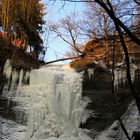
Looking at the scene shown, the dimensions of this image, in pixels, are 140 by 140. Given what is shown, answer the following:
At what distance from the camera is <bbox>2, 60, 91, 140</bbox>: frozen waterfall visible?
517 inches

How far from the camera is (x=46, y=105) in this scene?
13742mm

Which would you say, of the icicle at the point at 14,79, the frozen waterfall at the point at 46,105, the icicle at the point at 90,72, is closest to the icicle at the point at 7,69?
the frozen waterfall at the point at 46,105

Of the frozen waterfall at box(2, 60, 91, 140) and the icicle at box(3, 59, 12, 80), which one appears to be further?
the icicle at box(3, 59, 12, 80)

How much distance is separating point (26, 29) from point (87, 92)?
4.29 metres

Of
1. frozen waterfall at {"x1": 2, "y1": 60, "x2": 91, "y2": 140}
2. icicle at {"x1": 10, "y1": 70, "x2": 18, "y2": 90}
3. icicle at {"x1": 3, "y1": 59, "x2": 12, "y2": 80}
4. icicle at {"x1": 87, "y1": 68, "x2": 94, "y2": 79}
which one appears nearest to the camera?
frozen waterfall at {"x1": 2, "y1": 60, "x2": 91, "y2": 140}

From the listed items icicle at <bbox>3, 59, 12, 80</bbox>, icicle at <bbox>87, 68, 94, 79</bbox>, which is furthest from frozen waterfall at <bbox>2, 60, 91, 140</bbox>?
icicle at <bbox>87, 68, 94, 79</bbox>

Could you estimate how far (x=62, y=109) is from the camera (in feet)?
44.9

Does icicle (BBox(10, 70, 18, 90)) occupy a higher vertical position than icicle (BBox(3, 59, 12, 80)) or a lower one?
lower

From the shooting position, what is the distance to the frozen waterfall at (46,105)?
13133mm

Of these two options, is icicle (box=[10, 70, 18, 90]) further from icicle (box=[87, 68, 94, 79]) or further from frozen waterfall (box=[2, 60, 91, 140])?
icicle (box=[87, 68, 94, 79])

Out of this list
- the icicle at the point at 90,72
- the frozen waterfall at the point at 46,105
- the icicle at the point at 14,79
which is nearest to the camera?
the frozen waterfall at the point at 46,105

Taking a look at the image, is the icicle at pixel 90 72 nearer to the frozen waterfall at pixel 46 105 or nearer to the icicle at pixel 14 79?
the frozen waterfall at pixel 46 105

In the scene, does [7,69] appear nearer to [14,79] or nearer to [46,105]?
[14,79]

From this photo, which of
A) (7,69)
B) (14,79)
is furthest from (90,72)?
(7,69)
